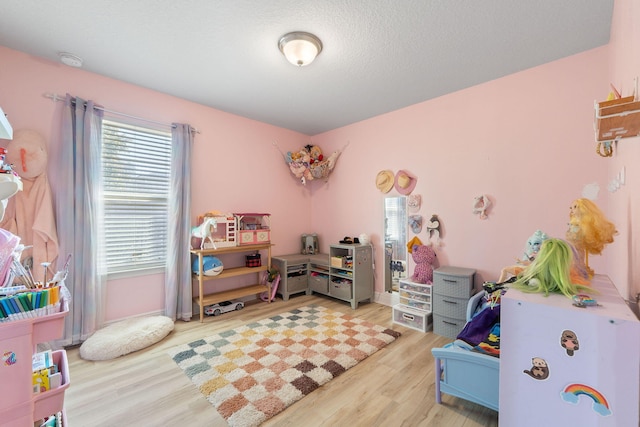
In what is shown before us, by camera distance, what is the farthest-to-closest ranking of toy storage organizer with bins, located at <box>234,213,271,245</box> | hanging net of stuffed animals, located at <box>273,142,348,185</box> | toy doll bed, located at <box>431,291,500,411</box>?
hanging net of stuffed animals, located at <box>273,142,348,185</box> < toy storage organizer with bins, located at <box>234,213,271,245</box> < toy doll bed, located at <box>431,291,500,411</box>

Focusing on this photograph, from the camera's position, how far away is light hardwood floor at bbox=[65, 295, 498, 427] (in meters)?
1.57

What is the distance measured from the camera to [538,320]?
38.5 inches

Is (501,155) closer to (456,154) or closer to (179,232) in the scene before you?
(456,154)

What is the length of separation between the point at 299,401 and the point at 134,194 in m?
2.59

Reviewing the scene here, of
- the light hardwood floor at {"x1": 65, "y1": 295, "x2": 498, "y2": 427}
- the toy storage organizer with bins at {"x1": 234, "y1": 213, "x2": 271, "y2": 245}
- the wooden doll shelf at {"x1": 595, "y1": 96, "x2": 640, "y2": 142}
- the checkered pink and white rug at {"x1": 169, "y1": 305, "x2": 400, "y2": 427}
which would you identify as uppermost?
the wooden doll shelf at {"x1": 595, "y1": 96, "x2": 640, "y2": 142}

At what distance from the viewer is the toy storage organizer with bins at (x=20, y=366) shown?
3.31 feet

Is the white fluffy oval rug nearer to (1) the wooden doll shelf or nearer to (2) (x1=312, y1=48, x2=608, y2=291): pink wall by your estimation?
(2) (x1=312, y1=48, x2=608, y2=291): pink wall

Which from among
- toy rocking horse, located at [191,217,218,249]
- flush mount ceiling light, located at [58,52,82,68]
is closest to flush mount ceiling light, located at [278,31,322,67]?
flush mount ceiling light, located at [58,52,82,68]

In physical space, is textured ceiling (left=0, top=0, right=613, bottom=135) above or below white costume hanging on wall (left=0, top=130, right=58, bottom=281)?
above

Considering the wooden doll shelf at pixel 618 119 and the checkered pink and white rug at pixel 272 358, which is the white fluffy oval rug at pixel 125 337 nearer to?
the checkered pink and white rug at pixel 272 358

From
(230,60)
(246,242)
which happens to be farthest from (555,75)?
(246,242)

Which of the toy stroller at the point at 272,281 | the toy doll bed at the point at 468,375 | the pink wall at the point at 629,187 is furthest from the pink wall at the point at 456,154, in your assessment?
the toy doll bed at the point at 468,375

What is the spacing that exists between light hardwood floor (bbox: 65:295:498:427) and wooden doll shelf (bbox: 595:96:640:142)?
1.64 meters

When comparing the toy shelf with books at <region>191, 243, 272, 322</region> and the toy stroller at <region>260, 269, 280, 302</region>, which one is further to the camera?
the toy stroller at <region>260, 269, 280, 302</region>
